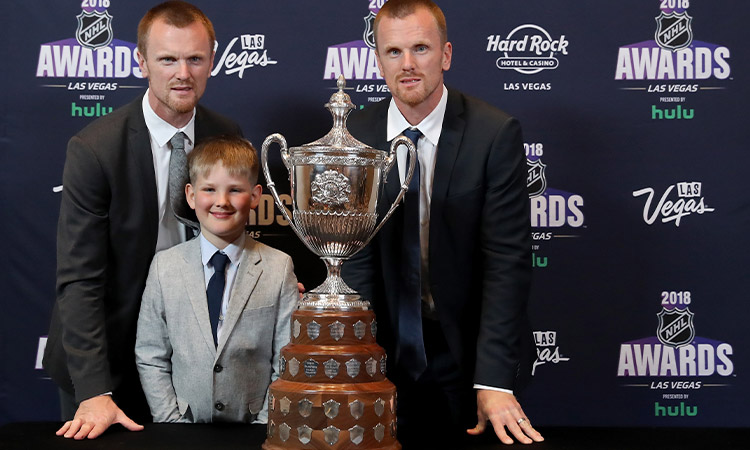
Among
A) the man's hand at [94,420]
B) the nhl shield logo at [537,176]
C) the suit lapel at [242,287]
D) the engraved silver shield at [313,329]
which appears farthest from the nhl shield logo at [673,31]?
the man's hand at [94,420]

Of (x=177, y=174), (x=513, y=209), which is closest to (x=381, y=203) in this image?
(x=513, y=209)

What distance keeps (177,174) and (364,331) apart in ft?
3.14

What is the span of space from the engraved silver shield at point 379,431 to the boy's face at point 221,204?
831mm

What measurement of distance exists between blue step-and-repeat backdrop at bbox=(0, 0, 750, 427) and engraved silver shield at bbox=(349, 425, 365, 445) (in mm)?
1573

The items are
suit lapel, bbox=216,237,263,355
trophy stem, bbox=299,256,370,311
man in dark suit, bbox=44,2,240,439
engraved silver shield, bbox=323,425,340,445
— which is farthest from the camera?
man in dark suit, bbox=44,2,240,439

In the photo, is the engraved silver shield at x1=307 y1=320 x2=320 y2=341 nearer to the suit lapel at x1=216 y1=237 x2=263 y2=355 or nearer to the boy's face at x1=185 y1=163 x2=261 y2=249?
the suit lapel at x1=216 y1=237 x2=263 y2=355

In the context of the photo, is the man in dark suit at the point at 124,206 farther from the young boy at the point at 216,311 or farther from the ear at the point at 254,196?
the ear at the point at 254,196

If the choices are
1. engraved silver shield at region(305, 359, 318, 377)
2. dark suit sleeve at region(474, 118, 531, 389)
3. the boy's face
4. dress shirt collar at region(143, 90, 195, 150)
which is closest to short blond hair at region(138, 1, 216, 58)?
dress shirt collar at region(143, 90, 195, 150)

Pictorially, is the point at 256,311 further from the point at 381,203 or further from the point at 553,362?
the point at 553,362

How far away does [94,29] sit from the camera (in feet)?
10.5

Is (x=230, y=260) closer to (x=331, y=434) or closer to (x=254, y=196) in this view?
(x=254, y=196)

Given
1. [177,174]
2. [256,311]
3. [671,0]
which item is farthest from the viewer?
[671,0]

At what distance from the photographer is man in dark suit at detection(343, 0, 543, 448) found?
Result: 7.49 ft

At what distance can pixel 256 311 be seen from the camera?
7.41ft
